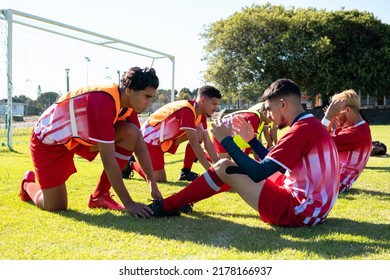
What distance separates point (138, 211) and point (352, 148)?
2.90 metres

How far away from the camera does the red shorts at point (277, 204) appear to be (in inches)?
133

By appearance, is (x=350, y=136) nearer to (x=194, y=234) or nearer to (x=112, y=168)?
Answer: (x=194, y=234)

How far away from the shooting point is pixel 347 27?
3506 centimetres

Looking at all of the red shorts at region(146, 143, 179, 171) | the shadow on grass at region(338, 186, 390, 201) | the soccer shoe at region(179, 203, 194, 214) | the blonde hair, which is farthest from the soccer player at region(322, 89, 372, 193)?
the red shorts at region(146, 143, 179, 171)

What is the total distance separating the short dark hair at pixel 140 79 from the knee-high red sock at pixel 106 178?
84 centimetres

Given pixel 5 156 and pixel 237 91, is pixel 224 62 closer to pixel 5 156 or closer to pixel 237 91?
pixel 237 91

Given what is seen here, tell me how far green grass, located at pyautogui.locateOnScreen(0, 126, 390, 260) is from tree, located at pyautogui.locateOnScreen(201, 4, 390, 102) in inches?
1197

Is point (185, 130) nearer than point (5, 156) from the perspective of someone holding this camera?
Yes

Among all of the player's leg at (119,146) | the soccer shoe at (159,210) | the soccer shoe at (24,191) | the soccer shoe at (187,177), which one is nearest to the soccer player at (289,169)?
the soccer shoe at (159,210)

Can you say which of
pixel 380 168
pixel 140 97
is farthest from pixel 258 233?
pixel 380 168

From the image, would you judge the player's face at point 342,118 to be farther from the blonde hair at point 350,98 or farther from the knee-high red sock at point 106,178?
the knee-high red sock at point 106,178

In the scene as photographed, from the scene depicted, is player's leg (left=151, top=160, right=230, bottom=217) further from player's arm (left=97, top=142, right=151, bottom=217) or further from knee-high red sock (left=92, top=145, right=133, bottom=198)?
knee-high red sock (left=92, top=145, right=133, bottom=198)

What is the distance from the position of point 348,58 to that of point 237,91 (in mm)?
9520

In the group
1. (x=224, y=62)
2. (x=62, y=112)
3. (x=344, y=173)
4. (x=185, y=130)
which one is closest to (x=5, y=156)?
(x=185, y=130)
